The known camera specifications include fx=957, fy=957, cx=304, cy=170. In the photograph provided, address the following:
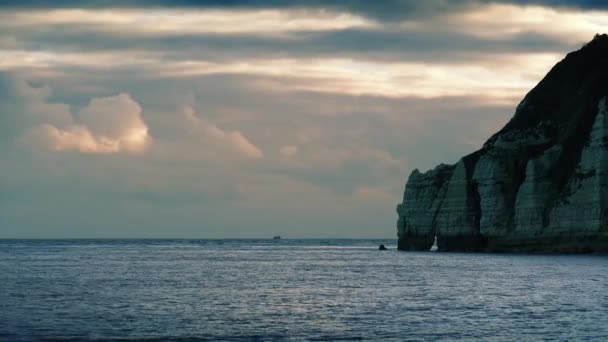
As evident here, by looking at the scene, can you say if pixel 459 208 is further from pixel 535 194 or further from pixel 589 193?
pixel 589 193

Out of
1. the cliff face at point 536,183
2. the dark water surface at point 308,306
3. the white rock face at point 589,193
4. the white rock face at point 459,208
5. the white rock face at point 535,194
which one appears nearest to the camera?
the dark water surface at point 308,306

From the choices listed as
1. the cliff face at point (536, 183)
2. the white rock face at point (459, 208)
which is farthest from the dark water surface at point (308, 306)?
the white rock face at point (459, 208)

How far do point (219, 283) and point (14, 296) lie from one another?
2112cm

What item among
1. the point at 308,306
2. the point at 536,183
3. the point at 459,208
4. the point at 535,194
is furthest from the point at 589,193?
the point at 308,306

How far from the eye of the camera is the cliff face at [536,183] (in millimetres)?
134750

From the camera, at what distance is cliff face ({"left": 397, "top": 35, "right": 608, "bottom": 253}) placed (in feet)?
442

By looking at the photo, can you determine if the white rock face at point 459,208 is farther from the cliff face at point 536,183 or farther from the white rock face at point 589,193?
the white rock face at point 589,193

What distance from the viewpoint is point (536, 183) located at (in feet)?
477

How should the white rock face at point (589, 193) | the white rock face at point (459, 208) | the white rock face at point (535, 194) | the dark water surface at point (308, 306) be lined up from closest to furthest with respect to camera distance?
the dark water surface at point (308, 306) → the white rock face at point (589, 193) → the white rock face at point (535, 194) → the white rock face at point (459, 208)

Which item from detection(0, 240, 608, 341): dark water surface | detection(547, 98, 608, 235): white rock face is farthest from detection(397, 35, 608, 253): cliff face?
detection(0, 240, 608, 341): dark water surface

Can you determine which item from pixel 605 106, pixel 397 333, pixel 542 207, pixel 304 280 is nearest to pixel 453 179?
pixel 542 207

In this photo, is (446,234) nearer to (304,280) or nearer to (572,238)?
(572,238)

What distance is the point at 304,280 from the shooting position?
87.2 metres

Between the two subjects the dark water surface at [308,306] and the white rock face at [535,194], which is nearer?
the dark water surface at [308,306]
